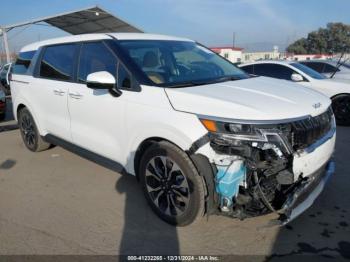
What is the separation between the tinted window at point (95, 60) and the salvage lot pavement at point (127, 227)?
1464mm

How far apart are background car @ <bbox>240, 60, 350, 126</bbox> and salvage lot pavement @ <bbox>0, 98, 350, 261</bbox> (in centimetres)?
360

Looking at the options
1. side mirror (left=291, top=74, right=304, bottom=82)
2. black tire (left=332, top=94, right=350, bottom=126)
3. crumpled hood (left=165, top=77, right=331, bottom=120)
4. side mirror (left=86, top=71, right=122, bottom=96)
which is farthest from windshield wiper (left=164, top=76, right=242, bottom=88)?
black tire (left=332, top=94, right=350, bottom=126)

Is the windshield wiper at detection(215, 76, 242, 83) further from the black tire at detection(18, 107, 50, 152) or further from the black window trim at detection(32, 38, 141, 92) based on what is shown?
the black tire at detection(18, 107, 50, 152)

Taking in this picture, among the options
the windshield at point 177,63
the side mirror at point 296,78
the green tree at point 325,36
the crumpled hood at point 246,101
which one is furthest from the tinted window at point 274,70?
the green tree at point 325,36

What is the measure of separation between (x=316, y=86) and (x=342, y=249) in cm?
579

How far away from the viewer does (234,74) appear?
419 centimetres

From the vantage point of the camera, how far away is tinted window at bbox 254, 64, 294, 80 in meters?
8.45

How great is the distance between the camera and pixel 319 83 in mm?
8055

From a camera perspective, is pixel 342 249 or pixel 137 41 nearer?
pixel 342 249

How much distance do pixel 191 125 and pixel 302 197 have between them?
3.79 feet

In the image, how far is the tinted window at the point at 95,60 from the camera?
380 cm

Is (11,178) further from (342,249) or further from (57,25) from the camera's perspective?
(57,25)

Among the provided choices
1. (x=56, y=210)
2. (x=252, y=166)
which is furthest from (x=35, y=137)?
(x=252, y=166)

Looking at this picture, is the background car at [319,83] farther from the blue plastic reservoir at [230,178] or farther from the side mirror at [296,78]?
the blue plastic reservoir at [230,178]
